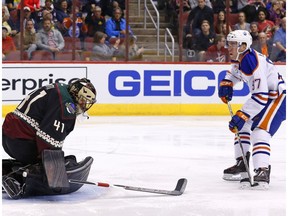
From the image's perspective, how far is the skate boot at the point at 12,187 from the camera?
5.05 meters

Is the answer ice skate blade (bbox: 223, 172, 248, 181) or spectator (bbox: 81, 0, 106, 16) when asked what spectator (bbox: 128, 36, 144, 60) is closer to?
spectator (bbox: 81, 0, 106, 16)

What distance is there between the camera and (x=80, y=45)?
11461 mm

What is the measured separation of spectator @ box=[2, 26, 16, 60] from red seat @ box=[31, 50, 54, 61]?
0.27 metres

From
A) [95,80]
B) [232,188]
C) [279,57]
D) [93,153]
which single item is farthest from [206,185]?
[279,57]

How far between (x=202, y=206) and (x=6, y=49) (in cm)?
654

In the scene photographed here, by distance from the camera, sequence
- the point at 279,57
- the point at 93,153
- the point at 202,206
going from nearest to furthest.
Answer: the point at 202,206
the point at 93,153
the point at 279,57

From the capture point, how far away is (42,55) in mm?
11195

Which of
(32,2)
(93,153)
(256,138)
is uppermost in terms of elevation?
(32,2)

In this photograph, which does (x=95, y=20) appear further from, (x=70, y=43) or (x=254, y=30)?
(x=254, y=30)

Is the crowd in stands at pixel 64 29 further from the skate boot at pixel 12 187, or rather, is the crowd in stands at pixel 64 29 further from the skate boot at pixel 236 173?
the skate boot at pixel 12 187

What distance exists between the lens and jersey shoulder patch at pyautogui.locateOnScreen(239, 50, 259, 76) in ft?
18.9

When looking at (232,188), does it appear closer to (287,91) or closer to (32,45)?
(287,91)

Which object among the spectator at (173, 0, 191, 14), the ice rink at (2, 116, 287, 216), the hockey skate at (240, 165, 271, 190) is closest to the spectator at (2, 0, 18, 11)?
the ice rink at (2, 116, 287, 216)

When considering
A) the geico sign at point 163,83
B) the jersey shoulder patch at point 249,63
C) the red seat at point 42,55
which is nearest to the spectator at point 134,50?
the geico sign at point 163,83
